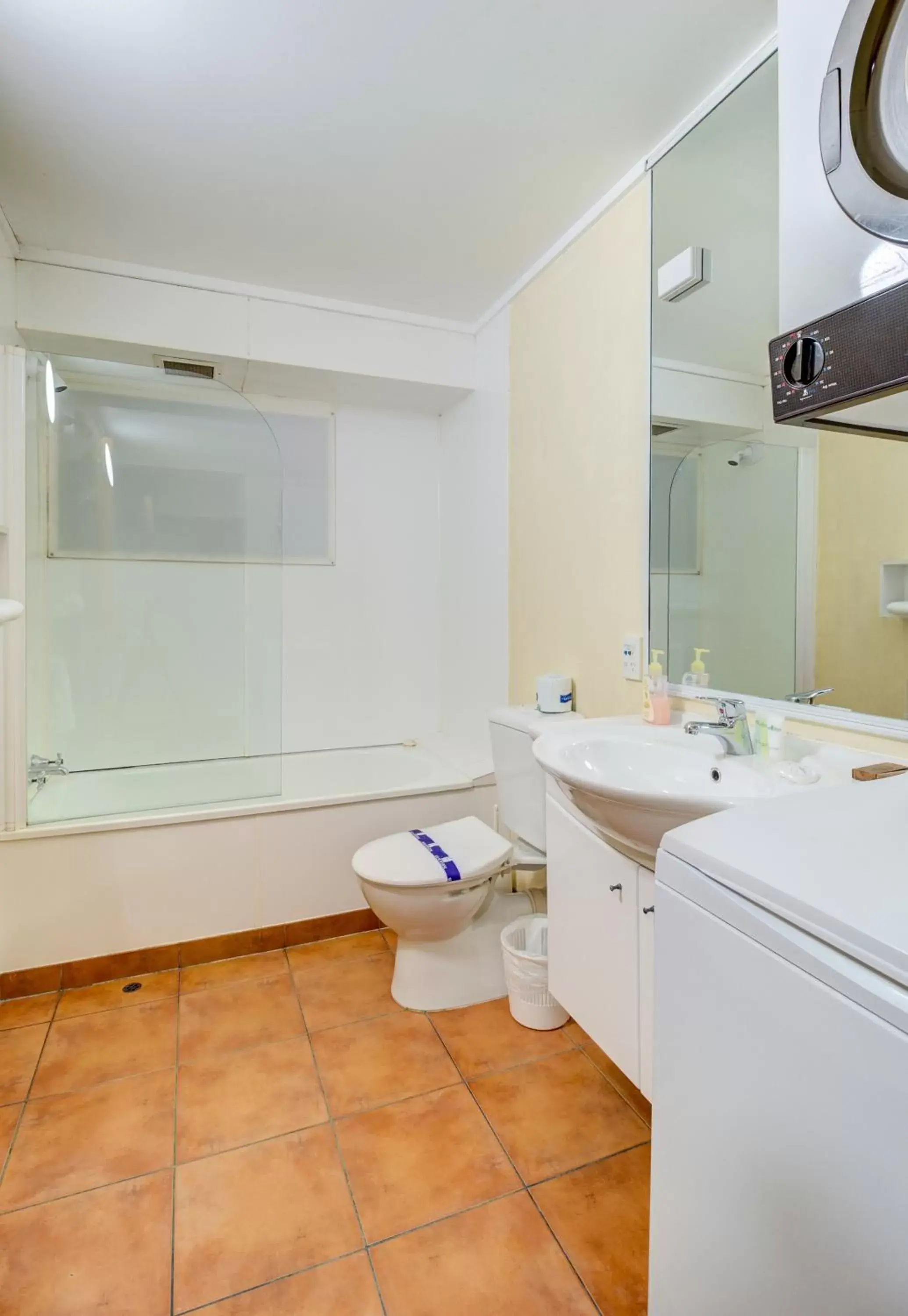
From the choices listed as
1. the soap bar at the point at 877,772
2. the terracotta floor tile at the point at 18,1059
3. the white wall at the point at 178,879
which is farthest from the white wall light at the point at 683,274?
the terracotta floor tile at the point at 18,1059

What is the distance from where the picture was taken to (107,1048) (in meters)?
1.87

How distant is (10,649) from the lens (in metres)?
2.16

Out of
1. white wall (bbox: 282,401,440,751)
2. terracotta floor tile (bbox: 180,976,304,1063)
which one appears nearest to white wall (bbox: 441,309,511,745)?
white wall (bbox: 282,401,440,751)

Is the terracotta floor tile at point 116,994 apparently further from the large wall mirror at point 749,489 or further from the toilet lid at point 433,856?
the large wall mirror at point 749,489

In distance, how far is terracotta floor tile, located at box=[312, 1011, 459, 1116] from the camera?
1.68m

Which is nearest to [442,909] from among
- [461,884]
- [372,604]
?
[461,884]

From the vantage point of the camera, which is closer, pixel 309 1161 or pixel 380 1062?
pixel 309 1161

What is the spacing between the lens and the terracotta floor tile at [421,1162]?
4.46ft

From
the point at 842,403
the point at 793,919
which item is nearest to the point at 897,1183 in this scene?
the point at 793,919

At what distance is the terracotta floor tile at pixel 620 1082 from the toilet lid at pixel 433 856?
528mm

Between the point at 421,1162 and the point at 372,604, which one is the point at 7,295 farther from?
the point at 421,1162

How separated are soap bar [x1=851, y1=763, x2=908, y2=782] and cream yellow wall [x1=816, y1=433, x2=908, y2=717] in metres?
0.12

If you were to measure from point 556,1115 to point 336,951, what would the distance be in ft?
3.34

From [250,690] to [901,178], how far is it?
8.06 feet
